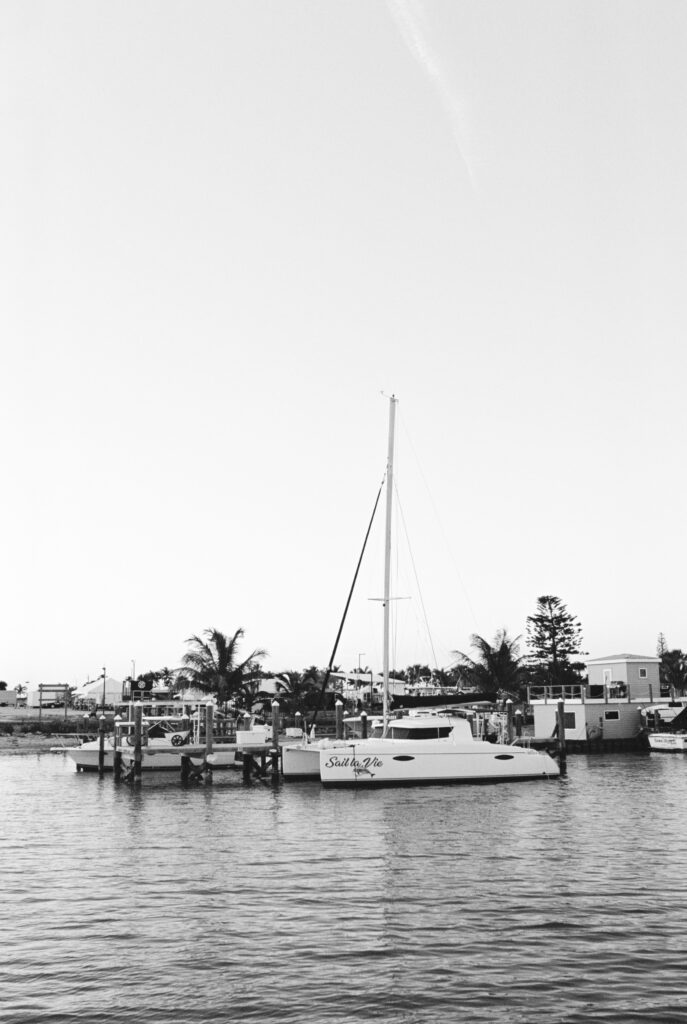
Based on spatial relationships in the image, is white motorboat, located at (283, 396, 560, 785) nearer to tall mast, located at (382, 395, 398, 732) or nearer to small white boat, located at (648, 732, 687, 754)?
tall mast, located at (382, 395, 398, 732)

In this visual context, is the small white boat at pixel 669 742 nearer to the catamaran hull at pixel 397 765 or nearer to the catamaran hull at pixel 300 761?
the catamaran hull at pixel 397 765

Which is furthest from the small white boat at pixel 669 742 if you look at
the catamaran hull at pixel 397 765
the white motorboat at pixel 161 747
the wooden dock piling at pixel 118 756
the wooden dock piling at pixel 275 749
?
the wooden dock piling at pixel 118 756

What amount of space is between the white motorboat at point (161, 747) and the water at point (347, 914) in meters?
11.5

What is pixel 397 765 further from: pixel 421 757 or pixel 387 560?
pixel 387 560

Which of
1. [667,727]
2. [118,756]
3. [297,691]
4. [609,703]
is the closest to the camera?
[118,756]

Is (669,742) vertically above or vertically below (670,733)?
below

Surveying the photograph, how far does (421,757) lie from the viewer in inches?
1649

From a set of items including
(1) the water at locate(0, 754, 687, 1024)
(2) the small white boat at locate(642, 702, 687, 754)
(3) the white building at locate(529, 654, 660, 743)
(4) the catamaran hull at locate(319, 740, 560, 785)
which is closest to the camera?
(1) the water at locate(0, 754, 687, 1024)

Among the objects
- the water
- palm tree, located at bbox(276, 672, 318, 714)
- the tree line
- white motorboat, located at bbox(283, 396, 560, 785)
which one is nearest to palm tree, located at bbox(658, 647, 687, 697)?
the tree line

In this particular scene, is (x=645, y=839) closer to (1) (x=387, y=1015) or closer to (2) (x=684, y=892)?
(2) (x=684, y=892)

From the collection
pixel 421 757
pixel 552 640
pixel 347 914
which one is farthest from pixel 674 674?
pixel 347 914

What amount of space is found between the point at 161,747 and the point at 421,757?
13.3 metres

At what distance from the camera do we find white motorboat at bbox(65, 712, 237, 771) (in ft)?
156

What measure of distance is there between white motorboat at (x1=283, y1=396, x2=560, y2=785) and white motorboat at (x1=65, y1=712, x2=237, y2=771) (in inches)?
281
